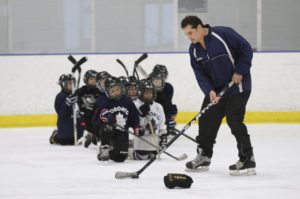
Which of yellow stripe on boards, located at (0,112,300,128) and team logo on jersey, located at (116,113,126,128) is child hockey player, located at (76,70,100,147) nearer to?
team logo on jersey, located at (116,113,126,128)

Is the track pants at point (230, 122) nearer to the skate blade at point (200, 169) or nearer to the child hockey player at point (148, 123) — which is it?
the skate blade at point (200, 169)

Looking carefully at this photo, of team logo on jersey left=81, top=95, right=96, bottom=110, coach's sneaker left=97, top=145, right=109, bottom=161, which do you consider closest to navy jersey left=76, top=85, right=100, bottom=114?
team logo on jersey left=81, top=95, right=96, bottom=110

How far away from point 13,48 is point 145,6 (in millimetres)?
1843

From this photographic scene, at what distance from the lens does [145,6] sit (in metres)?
10.8

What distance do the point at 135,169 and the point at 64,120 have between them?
257 centimetres

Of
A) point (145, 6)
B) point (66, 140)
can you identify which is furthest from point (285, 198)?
point (145, 6)

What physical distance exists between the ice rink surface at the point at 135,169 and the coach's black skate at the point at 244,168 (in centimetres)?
6

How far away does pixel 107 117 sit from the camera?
21.9 ft

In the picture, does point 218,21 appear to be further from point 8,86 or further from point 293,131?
point 8,86

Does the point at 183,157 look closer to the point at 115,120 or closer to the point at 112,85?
the point at 115,120

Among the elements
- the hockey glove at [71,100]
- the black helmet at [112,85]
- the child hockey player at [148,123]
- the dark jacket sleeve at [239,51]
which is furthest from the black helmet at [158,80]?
the dark jacket sleeve at [239,51]

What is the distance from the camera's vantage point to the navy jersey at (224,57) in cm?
560

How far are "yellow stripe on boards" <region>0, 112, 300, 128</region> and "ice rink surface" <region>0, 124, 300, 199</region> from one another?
4.99ft

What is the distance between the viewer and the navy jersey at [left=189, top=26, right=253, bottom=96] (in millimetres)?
5602
